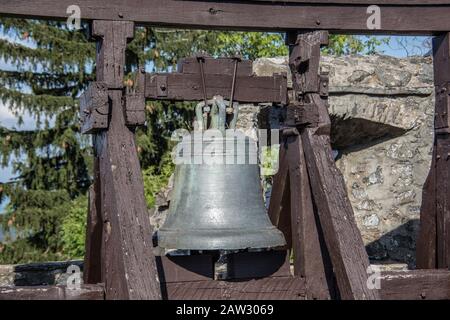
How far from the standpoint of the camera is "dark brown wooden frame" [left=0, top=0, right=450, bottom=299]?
3.30 meters

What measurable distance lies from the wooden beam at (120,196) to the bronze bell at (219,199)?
295 mm

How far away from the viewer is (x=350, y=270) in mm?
3373

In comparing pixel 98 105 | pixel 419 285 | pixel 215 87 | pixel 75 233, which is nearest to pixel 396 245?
pixel 419 285

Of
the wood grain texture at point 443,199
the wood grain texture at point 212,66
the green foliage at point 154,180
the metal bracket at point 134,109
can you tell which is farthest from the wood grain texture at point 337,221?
the green foliage at point 154,180

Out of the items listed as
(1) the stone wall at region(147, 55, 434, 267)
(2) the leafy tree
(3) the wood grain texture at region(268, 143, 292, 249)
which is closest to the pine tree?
(2) the leafy tree

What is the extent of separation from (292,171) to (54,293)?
133 centimetres

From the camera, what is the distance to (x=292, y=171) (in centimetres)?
384

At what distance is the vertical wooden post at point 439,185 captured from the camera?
3.92 m

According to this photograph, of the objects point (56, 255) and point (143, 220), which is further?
point (56, 255)

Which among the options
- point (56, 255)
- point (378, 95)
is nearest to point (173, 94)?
point (378, 95)

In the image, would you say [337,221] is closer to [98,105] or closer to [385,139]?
[98,105]

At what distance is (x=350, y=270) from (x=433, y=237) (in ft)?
2.89

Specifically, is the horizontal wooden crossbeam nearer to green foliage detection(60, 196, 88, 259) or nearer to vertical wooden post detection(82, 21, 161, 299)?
vertical wooden post detection(82, 21, 161, 299)

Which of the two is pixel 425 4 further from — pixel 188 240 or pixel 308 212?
pixel 188 240
